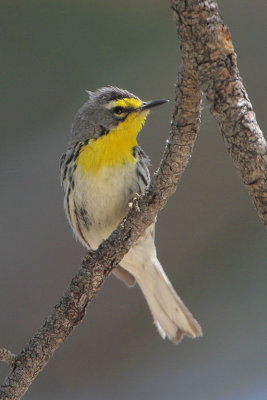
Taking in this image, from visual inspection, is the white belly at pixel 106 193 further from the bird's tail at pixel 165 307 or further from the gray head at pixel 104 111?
the bird's tail at pixel 165 307

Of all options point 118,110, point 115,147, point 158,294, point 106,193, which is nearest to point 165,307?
point 158,294

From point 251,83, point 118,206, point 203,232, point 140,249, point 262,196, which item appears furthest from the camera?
point 203,232

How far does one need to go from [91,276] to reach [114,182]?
75 centimetres

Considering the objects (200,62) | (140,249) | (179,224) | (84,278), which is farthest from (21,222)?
(200,62)

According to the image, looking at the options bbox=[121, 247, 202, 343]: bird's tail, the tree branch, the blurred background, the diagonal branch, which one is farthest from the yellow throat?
the tree branch

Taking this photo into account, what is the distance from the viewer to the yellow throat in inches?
103

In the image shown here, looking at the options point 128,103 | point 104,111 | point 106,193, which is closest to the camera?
point 106,193

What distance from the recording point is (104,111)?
2.85 m

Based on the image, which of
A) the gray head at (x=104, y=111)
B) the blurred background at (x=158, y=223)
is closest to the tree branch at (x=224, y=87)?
the gray head at (x=104, y=111)

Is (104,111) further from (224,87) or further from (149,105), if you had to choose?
(224,87)

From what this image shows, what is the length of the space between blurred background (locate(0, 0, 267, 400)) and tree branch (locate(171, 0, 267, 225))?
2.61m

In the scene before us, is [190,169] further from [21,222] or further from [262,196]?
[262,196]

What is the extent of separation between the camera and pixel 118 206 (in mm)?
2611

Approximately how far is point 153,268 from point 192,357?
1512 millimetres
